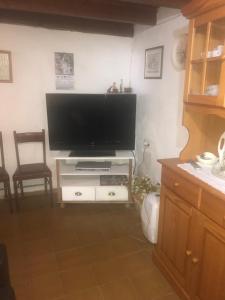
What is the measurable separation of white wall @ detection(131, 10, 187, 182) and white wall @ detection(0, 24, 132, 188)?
30 cm

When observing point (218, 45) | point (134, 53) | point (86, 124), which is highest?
point (134, 53)

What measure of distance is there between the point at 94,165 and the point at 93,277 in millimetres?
1366

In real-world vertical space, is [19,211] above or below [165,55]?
below

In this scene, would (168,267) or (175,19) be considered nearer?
(168,267)

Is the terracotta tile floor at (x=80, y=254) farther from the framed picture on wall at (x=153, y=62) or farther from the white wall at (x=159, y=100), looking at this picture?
the framed picture on wall at (x=153, y=62)

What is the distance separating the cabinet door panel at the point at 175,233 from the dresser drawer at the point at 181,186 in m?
0.05

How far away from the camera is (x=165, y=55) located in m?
2.59

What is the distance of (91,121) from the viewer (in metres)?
3.03

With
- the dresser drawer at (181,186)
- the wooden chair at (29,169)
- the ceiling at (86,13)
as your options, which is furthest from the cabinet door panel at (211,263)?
the wooden chair at (29,169)

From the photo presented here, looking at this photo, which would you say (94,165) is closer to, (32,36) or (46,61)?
(46,61)

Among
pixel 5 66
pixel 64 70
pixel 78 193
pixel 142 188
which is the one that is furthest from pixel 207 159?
pixel 5 66

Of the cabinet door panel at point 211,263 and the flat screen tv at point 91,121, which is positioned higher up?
the flat screen tv at point 91,121

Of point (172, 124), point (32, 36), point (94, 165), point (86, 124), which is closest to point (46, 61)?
point (32, 36)

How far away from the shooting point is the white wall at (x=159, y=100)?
2441 mm
